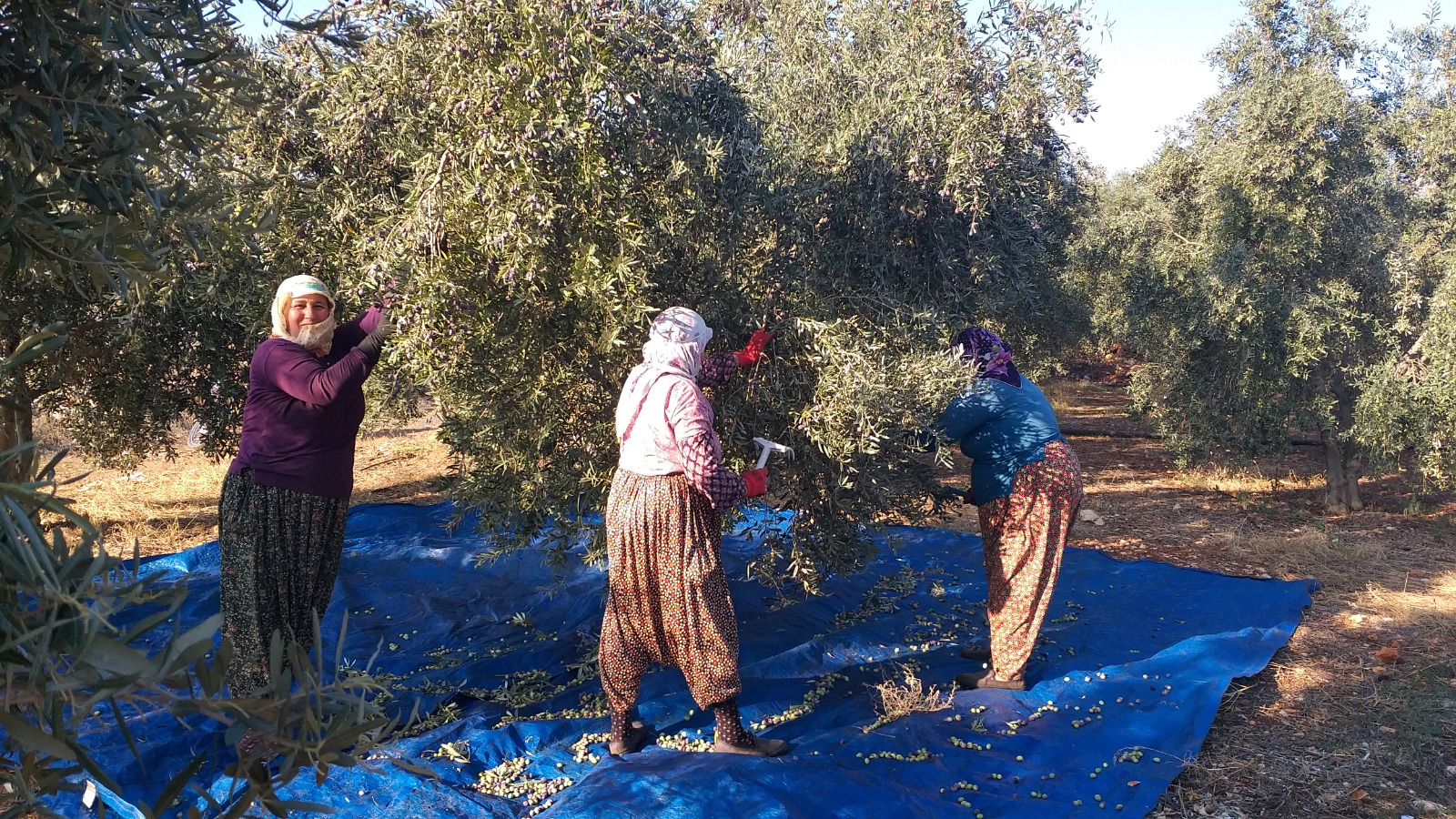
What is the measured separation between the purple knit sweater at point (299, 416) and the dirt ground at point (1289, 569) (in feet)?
2.26

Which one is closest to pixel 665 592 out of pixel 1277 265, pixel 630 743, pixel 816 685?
pixel 630 743

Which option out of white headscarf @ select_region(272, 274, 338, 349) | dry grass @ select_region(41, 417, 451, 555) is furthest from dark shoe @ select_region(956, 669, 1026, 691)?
dry grass @ select_region(41, 417, 451, 555)

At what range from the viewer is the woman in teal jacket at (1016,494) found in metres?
4.92

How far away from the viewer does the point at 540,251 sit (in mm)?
3916

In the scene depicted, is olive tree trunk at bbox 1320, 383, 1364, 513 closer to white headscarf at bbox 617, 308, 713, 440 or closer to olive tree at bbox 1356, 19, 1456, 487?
olive tree at bbox 1356, 19, 1456, 487

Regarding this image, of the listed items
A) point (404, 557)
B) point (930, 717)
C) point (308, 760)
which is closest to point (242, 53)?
point (308, 760)

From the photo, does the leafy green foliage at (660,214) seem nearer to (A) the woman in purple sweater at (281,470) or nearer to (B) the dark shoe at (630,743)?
(A) the woman in purple sweater at (281,470)

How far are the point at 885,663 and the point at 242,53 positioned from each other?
452 centimetres

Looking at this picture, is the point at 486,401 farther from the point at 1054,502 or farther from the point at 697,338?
the point at 1054,502

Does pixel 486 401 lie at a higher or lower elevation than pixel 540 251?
lower

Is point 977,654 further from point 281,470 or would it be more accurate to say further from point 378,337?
point 281,470

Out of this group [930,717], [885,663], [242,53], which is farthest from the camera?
[885,663]

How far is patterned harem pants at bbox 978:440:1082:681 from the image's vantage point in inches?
193

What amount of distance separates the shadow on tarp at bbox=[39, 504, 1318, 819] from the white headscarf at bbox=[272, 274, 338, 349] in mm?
1467
